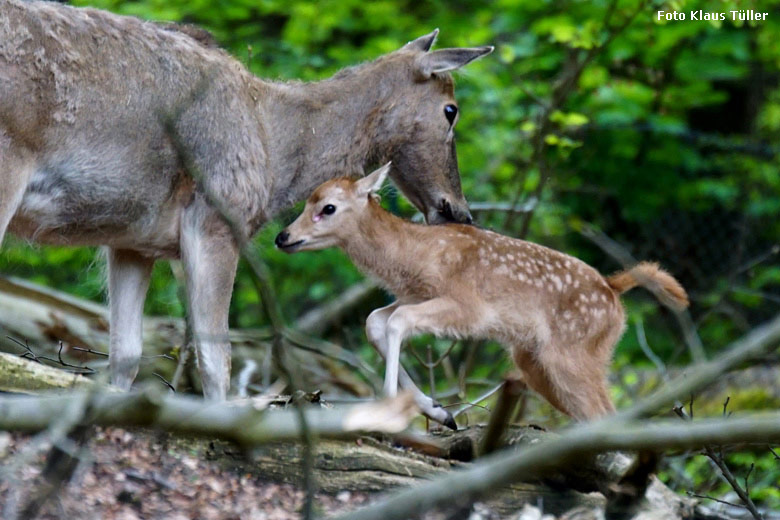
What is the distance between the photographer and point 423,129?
6902mm

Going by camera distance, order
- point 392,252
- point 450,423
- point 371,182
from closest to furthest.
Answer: point 450,423 → point 392,252 → point 371,182

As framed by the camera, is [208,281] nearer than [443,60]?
Yes

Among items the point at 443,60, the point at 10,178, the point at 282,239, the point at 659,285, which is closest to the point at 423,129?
the point at 443,60

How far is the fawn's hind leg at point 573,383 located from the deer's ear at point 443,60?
198 cm

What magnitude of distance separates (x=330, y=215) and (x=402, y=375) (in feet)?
3.64

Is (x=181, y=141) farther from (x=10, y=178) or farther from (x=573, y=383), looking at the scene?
(x=573, y=383)

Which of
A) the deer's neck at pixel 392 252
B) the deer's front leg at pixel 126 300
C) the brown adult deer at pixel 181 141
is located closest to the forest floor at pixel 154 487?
the brown adult deer at pixel 181 141

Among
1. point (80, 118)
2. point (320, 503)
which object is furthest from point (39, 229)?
point (320, 503)

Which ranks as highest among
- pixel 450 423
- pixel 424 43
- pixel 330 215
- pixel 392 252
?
pixel 424 43

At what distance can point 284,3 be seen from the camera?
13.6 metres

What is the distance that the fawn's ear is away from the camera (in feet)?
20.9

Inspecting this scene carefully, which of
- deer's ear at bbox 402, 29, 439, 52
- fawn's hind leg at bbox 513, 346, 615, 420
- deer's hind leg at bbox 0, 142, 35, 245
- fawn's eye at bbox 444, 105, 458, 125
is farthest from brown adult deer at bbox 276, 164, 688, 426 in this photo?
deer's hind leg at bbox 0, 142, 35, 245

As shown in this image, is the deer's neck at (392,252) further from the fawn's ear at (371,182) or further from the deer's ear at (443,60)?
the deer's ear at (443,60)

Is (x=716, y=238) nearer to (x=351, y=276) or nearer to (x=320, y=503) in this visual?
(x=351, y=276)
